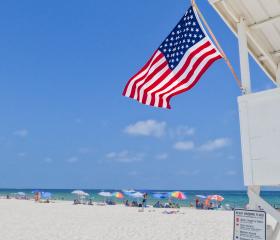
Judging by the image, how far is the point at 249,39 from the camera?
5.34 metres

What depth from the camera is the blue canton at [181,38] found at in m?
5.89

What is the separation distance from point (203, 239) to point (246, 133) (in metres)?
11.1

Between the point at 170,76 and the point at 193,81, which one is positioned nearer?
the point at 193,81

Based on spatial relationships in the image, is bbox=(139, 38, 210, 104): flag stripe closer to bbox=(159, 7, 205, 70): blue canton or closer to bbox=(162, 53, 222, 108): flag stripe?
bbox=(159, 7, 205, 70): blue canton

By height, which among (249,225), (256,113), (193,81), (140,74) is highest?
(140,74)

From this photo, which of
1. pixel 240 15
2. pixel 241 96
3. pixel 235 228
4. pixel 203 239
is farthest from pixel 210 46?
pixel 203 239

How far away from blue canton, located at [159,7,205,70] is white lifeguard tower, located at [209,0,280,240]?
91cm

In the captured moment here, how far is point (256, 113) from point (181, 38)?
7.15ft

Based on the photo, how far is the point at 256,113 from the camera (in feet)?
14.3

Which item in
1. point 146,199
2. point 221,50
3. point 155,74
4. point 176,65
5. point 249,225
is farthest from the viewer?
point 146,199

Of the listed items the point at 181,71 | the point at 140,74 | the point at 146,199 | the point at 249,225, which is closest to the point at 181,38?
the point at 181,71

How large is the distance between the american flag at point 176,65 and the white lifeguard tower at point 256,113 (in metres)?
0.76

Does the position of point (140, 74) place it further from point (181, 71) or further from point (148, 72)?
point (181, 71)

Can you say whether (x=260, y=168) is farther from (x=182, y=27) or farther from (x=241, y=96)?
(x=182, y=27)
